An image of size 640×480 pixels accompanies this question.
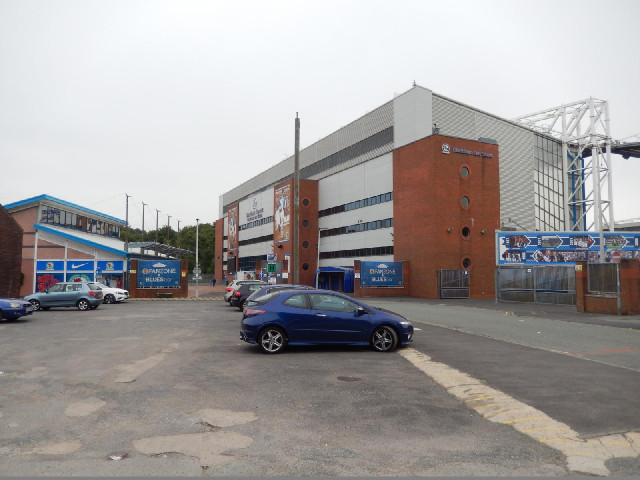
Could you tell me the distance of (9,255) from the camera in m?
31.2

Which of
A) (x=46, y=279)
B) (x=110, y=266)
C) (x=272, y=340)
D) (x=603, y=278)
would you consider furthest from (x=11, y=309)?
(x=603, y=278)

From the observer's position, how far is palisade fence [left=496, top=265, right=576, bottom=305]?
26516 mm

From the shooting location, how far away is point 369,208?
4738cm

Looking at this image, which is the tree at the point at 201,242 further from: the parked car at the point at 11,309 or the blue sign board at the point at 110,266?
the parked car at the point at 11,309

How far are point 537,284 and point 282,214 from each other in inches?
1377

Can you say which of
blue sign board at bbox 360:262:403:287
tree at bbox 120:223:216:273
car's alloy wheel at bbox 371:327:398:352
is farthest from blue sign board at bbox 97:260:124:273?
tree at bbox 120:223:216:273

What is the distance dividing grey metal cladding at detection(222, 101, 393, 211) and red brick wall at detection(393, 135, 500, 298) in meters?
6.57

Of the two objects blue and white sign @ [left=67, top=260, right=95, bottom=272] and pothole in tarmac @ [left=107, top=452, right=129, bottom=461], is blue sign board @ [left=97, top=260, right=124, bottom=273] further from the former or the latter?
pothole in tarmac @ [left=107, top=452, right=129, bottom=461]

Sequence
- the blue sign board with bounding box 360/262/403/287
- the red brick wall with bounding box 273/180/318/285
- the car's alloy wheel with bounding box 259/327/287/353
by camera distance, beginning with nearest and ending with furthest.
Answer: the car's alloy wheel with bounding box 259/327/287/353 < the blue sign board with bounding box 360/262/403/287 < the red brick wall with bounding box 273/180/318/285

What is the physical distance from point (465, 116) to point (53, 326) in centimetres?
3838

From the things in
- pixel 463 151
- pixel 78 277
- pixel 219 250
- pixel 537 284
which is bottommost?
pixel 537 284

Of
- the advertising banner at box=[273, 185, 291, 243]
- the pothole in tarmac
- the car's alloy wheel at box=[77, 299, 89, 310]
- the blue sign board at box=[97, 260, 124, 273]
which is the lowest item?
the pothole in tarmac

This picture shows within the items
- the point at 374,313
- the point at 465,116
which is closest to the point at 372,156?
the point at 465,116

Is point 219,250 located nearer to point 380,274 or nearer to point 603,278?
point 380,274
